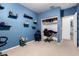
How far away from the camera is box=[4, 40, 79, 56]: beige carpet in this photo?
1937 mm

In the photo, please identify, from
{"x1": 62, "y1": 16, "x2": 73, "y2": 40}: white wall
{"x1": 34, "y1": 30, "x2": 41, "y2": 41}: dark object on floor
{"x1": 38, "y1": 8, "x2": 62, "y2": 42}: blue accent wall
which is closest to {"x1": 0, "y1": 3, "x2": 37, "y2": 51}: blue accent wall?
{"x1": 34, "y1": 30, "x2": 41, "y2": 41}: dark object on floor

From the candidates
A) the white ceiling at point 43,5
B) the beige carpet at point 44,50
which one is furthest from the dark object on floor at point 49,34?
the white ceiling at point 43,5

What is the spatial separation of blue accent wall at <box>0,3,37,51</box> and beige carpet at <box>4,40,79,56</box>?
148 mm

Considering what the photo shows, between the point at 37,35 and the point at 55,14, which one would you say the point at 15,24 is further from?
the point at 55,14

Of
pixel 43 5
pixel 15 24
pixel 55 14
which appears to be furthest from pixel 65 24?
Answer: pixel 15 24

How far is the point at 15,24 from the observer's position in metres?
1.95

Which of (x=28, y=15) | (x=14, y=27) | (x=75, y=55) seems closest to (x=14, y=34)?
(x=14, y=27)

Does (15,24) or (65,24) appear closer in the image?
(15,24)

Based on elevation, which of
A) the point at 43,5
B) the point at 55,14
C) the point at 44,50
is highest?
the point at 43,5

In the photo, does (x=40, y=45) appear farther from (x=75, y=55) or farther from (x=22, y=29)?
(x=75, y=55)

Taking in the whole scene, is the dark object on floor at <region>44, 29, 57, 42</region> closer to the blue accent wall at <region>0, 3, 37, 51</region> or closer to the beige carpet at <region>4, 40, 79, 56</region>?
the beige carpet at <region>4, 40, 79, 56</region>

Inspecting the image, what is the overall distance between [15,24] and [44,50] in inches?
30.8

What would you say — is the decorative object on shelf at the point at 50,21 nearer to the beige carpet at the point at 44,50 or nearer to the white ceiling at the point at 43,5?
the white ceiling at the point at 43,5

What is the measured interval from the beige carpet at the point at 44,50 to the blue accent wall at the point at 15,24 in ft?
0.49
